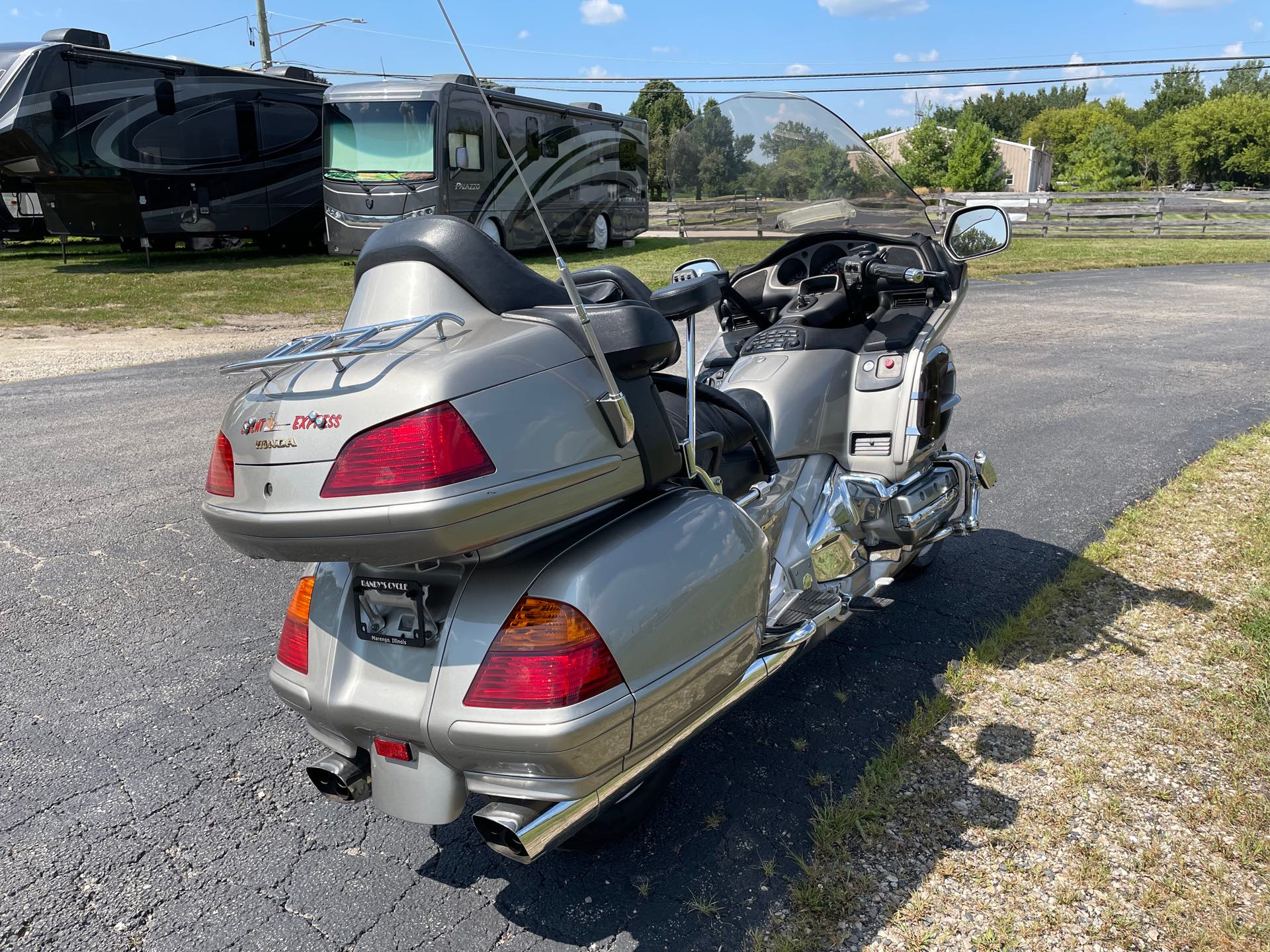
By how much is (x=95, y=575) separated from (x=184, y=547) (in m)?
0.42

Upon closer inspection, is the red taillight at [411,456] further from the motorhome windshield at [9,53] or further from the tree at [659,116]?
the motorhome windshield at [9,53]

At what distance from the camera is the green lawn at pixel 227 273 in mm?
13211

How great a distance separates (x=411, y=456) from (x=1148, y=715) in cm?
271

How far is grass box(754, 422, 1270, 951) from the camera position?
2352 mm

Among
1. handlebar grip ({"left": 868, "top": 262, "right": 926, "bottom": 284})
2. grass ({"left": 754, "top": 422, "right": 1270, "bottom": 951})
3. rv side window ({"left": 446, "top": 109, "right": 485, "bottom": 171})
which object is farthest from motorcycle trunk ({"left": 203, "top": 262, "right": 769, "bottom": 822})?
rv side window ({"left": 446, "top": 109, "right": 485, "bottom": 171})

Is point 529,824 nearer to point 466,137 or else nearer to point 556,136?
point 466,137

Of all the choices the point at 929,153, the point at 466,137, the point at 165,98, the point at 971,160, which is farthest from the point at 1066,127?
the point at 165,98

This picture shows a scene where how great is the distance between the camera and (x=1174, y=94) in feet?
352

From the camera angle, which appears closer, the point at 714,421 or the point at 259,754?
the point at 714,421

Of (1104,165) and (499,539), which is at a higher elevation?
(1104,165)

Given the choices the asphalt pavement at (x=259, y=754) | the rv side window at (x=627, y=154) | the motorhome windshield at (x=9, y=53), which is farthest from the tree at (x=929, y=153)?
the asphalt pavement at (x=259, y=754)

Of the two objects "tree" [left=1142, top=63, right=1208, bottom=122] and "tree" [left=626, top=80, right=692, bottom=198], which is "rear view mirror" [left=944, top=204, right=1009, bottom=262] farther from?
"tree" [left=1142, top=63, right=1208, bottom=122]

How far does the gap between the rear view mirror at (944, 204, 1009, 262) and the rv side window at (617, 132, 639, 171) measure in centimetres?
2193

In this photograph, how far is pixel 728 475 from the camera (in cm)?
295
